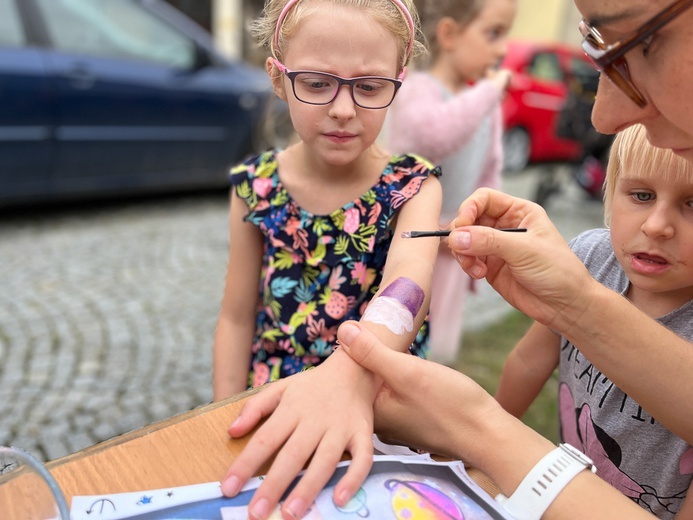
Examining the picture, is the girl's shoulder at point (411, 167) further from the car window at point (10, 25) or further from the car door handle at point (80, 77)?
the car window at point (10, 25)

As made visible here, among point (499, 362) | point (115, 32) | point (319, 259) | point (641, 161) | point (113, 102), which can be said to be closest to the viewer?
point (641, 161)

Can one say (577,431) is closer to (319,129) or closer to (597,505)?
(597,505)

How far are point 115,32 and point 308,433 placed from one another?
5181 mm

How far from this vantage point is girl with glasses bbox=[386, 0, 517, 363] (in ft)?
8.41

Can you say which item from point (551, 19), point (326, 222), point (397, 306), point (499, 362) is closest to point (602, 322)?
point (397, 306)

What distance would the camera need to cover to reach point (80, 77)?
492cm

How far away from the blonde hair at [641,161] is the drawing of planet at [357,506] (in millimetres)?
783

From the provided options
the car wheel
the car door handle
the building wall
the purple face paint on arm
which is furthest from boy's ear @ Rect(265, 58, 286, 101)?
the building wall

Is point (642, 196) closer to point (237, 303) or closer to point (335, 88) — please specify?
point (335, 88)

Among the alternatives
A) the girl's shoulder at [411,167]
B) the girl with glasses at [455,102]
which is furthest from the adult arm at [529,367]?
the girl with glasses at [455,102]

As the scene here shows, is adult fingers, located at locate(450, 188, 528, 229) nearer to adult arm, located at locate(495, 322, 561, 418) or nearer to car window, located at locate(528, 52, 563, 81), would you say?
adult arm, located at locate(495, 322, 561, 418)

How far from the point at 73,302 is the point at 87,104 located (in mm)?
1745

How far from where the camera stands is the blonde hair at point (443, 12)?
2.62 meters

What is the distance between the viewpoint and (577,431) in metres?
1.43
